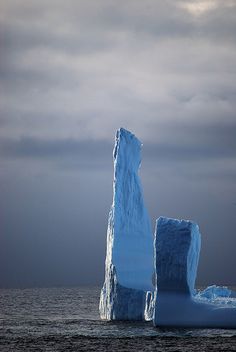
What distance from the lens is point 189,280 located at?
129 feet

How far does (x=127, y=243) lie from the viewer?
45656 mm

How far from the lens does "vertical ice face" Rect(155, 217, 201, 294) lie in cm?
3881

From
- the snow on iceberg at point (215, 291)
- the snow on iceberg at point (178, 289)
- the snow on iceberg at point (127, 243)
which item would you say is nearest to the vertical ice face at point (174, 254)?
the snow on iceberg at point (178, 289)

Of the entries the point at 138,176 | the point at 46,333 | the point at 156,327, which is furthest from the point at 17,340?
the point at 138,176

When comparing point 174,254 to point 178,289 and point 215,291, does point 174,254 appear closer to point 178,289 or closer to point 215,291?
point 178,289

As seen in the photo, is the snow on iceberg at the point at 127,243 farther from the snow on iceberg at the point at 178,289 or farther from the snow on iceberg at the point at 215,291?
the snow on iceberg at the point at 215,291

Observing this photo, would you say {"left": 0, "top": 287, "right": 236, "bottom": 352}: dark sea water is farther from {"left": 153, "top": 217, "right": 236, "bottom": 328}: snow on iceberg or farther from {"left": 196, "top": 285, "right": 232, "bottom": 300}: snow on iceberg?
{"left": 196, "top": 285, "right": 232, "bottom": 300}: snow on iceberg

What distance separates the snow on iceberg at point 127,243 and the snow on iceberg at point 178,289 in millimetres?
5355

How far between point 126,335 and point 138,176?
1261cm

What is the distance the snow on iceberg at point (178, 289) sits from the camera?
38.5 meters

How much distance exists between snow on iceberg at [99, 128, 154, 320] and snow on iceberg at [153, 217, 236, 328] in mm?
5355

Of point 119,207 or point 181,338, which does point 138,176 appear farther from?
point 181,338

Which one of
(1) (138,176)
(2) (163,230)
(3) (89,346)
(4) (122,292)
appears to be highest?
(1) (138,176)

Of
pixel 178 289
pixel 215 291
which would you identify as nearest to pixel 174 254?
pixel 178 289
